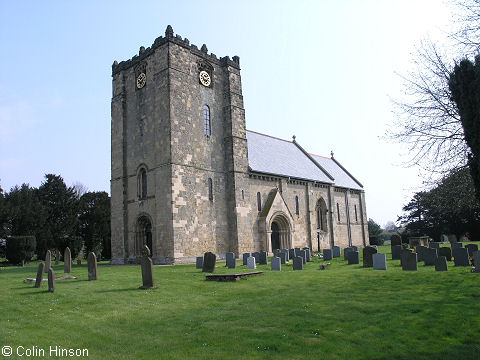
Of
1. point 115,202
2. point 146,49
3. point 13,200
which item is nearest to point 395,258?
point 115,202

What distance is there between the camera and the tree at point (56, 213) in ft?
159

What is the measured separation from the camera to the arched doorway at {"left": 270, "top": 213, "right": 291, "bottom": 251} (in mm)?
32406

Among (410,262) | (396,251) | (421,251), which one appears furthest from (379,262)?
(396,251)

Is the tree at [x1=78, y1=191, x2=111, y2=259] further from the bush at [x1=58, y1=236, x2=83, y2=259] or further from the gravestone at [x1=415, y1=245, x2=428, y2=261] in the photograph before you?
the gravestone at [x1=415, y1=245, x2=428, y2=261]

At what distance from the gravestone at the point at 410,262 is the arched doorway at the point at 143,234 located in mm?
17600

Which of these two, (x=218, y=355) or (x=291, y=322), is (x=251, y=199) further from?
(x=218, y=355)

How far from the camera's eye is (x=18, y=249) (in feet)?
123

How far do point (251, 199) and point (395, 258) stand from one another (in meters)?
12.5

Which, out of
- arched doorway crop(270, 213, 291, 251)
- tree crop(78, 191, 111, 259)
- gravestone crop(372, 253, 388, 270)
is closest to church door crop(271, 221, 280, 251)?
arched doorway crop(270, 213, 291, 251)

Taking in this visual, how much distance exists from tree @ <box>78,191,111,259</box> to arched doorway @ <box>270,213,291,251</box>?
81.2 ft

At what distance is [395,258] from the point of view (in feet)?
68.8

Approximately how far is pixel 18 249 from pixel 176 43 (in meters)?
26.3

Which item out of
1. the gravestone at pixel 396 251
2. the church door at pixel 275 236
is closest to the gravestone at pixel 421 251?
the gravestone at pixel 396 251

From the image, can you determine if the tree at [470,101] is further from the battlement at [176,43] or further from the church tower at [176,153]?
the battlement at [176,43]
